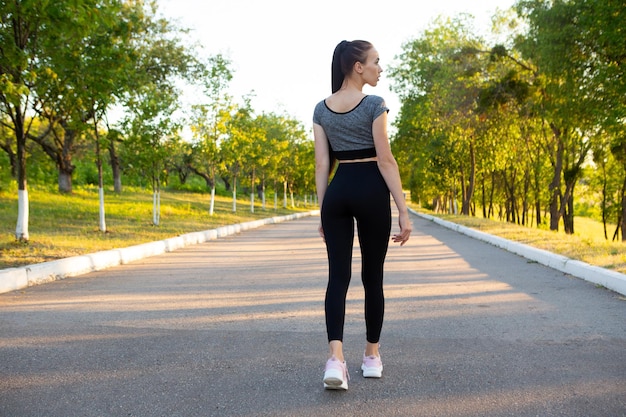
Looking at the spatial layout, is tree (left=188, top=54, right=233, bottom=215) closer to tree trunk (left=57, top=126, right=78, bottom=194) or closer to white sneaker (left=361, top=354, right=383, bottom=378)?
tree trunk (left=57, top=126, right=78, bottom=194)

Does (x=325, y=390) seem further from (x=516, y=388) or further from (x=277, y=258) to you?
(x=277, y=258)

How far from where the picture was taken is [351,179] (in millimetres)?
3570

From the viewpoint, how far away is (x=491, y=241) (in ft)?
52.4

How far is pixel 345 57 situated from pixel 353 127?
46 centimetres

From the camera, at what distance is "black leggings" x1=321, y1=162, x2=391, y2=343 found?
11.6 ft

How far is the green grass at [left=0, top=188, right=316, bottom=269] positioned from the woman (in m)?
6.63

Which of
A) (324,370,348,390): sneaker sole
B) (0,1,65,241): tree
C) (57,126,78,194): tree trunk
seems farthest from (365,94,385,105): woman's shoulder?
(57,126,78,194): tree trunk

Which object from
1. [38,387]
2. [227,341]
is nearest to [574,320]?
[227,341]

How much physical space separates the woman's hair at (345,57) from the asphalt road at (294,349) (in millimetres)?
1815

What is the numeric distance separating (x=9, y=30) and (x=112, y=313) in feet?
25.4

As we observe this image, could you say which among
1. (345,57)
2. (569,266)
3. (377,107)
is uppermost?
(345,57)

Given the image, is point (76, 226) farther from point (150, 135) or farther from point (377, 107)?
point (377, 107)

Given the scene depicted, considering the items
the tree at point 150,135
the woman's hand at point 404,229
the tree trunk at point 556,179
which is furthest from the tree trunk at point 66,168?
the woman's hand at point 404,229

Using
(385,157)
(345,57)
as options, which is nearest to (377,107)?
(385,157)
